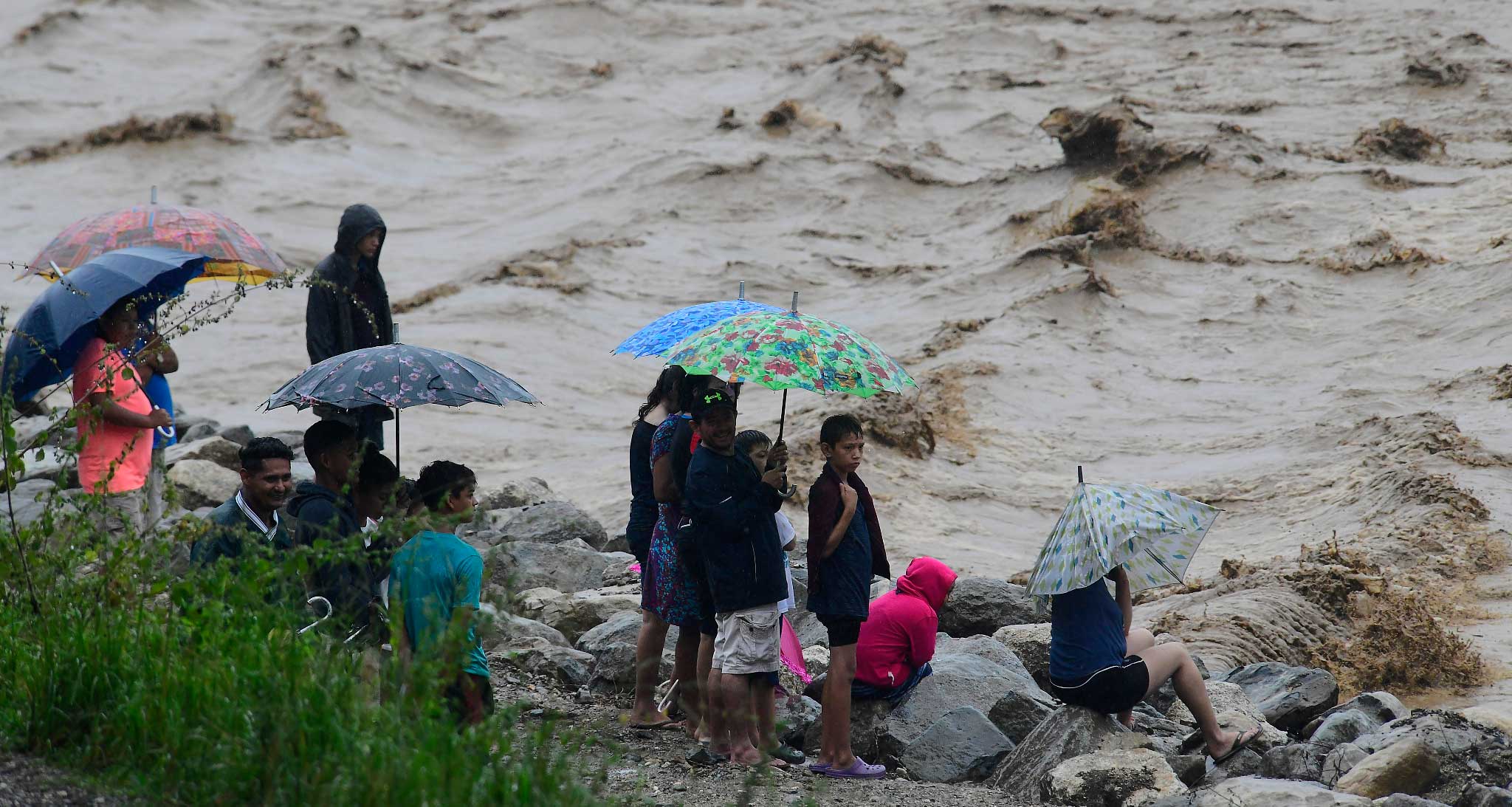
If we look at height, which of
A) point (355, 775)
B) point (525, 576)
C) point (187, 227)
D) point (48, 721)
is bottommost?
point (525, 576)

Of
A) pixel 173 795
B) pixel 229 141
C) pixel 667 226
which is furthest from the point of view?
pixel 229 141

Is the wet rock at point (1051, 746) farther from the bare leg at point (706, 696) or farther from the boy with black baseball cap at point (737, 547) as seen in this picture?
the bare leg at point (706, 696)

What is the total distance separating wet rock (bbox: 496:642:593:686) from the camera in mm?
7715

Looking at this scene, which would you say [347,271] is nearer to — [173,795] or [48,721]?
[48,721]

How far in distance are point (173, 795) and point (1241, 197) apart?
50.9ft

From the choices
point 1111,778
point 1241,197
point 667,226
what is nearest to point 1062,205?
point 1241,197

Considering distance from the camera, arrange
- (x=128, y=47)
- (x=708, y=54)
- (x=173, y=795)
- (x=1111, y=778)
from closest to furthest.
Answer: (x=173, y=795) < (x=1111, y=778) < (x=708, y=54) < (x=128, y=47)

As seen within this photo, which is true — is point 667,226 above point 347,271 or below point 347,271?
below

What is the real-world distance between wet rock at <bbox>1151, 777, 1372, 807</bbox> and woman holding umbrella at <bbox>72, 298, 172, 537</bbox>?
4.59 metres

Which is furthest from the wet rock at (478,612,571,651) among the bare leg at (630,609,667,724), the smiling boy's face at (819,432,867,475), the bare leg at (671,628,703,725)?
the smiling boy's face at (819,432,867,475)

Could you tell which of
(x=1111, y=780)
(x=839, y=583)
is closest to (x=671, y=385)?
(x=839, y=583)

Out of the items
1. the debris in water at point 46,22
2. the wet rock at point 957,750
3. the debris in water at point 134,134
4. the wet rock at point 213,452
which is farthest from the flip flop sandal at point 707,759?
the debris in water at point 46,22

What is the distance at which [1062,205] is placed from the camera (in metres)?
18.2

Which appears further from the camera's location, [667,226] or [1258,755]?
[667,226]
